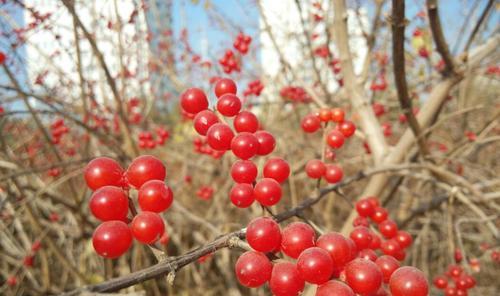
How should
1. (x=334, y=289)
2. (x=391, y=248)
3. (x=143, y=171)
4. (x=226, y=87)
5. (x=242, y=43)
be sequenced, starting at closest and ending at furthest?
1. (x=334, y=289)
2. (x=143, y=171)
3. (x=226, y=87)
4. (x=391, y=248)
5. (x=242, y=43)

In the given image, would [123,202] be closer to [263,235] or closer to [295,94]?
[263,235]

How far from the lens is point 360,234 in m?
1.00

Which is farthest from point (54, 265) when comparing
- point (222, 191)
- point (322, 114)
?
point (322, 114)

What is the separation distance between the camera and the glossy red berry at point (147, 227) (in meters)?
0.72

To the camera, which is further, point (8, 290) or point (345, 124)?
point (8, 290)

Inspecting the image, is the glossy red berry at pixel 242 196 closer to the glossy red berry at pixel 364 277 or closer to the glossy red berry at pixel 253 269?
the glossy red berry at pixel 253 269

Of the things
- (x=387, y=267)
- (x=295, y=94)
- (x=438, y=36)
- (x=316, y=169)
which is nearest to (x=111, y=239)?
(x=387, y=267)

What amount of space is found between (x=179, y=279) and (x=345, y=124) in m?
2.50

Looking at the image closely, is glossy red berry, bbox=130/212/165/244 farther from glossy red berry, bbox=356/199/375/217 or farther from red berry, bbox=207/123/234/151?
glossy red berry, bbox=356/199/375/217

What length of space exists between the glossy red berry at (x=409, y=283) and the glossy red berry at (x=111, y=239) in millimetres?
538

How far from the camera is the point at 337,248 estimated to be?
772 mm

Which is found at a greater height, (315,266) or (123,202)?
(123,202)

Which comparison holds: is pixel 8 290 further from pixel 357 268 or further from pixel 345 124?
pixel 357 268

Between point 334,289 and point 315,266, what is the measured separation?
5cm
